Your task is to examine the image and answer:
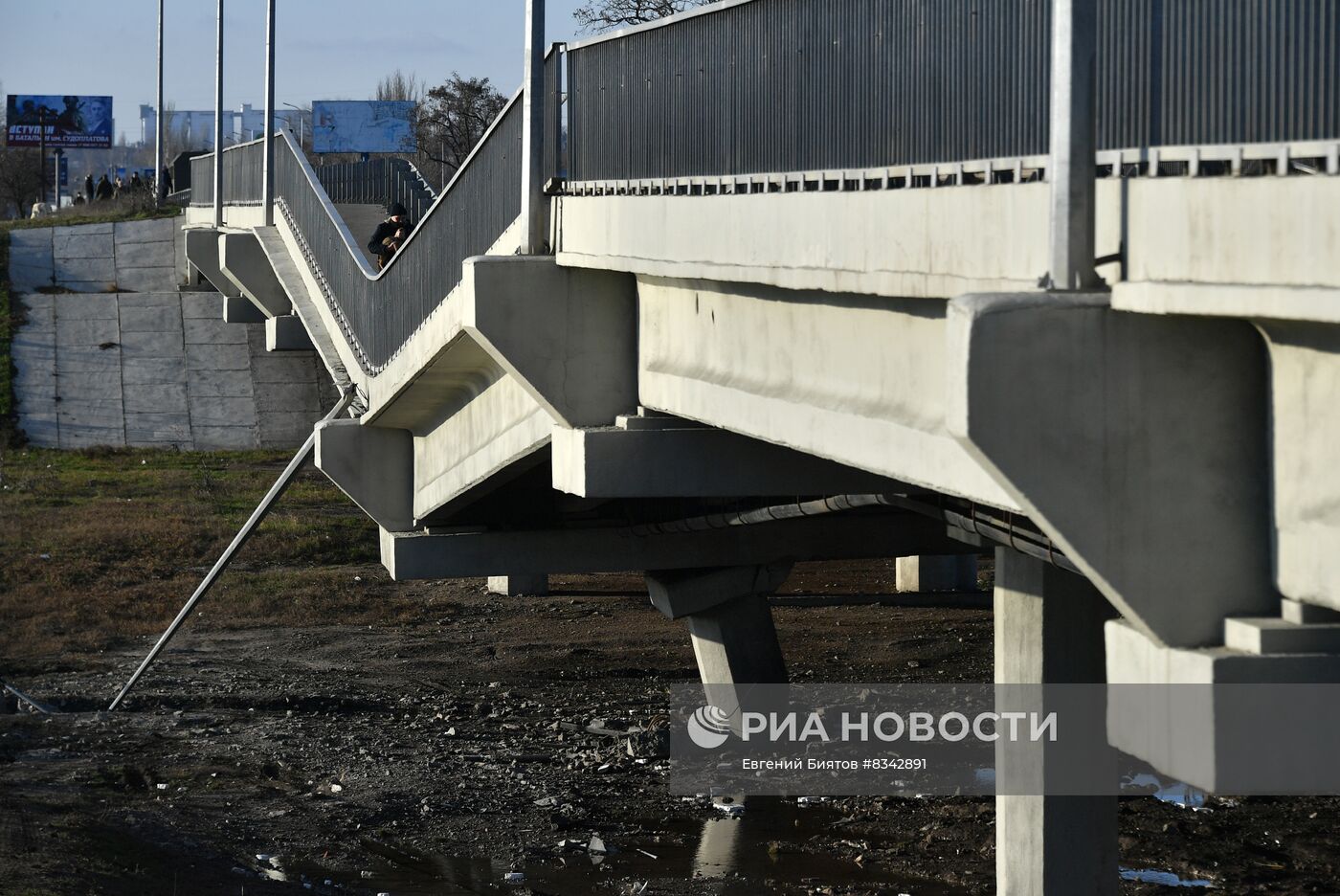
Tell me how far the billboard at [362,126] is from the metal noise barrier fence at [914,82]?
5519cm

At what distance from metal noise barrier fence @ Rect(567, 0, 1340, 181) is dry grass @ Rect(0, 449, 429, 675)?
13641mm

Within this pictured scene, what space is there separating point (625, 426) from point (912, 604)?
1386 cm

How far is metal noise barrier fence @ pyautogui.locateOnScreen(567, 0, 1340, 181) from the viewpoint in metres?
4.48

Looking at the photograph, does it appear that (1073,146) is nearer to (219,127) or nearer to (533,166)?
(533,166)

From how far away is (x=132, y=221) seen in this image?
48875 millimetres

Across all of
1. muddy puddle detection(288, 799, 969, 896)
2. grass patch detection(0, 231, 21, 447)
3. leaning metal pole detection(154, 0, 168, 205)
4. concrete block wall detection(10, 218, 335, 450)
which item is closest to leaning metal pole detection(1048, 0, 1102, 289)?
muddy puddle detection(288, 799, 969, 896)

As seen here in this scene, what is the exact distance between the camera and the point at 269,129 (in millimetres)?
27172

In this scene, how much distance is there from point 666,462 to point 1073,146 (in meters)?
5.76

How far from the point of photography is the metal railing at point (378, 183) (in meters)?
28.8

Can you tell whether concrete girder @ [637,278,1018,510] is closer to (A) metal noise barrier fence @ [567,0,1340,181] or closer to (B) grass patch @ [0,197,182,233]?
(A) metal noise barrier fence @ [567,0,1340,181]

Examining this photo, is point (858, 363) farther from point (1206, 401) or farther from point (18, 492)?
point (18, 492)

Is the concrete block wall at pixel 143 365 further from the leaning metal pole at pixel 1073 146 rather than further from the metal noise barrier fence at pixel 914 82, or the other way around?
the leaning metal pole at pixel 1073 146

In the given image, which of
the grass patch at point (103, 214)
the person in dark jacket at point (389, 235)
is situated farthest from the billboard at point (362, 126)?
the person in dark jacket at point (389, 235)

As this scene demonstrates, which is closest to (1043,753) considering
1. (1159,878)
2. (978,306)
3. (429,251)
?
(1159,878)
